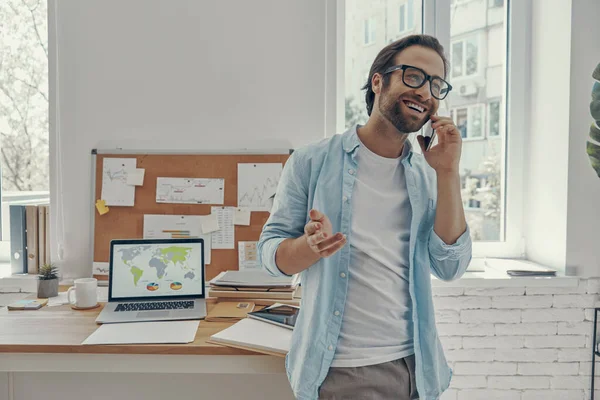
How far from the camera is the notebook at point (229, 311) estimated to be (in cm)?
171

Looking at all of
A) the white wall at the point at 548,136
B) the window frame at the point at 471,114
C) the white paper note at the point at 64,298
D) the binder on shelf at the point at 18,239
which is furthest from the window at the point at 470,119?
the binder on shelf at the point at 18,239

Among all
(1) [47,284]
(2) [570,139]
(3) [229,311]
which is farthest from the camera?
(2) [570,139]

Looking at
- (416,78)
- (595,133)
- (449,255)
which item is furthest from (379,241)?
(595,133)

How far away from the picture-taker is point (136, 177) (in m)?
2.20

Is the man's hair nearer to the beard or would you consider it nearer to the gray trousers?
the beard

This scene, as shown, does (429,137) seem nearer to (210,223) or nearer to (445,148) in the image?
(445,148)

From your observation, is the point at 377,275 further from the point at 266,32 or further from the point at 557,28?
the point at 557,28

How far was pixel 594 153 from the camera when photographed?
2.00 meters

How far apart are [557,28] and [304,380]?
2020 mm

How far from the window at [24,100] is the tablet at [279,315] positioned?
1398mm

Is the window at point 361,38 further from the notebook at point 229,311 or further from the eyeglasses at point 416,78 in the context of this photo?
the eyeglasses at point 416,78

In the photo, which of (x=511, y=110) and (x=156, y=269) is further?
(x=511, y=110)

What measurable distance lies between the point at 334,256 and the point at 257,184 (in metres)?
1.10

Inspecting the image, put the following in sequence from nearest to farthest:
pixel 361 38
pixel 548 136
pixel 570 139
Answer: pixel 570 139, pixel 548 136, pixel 361 38
